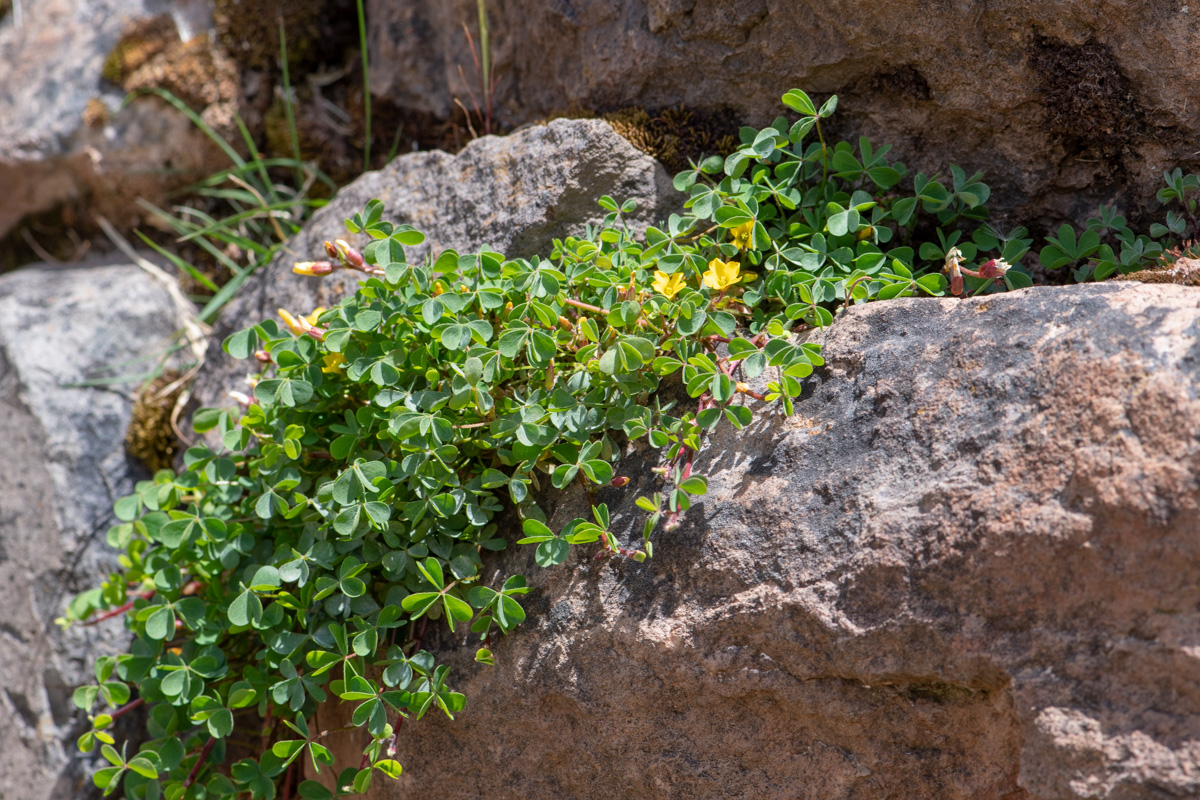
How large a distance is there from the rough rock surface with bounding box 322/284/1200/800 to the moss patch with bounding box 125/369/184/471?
1.74 m

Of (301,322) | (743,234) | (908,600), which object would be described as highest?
(743,234)

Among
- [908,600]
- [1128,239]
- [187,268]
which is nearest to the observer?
[908,600]

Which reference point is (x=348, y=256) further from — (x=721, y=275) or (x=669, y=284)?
(x=721, y=275)

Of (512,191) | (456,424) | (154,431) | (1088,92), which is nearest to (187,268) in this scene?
(154,431)

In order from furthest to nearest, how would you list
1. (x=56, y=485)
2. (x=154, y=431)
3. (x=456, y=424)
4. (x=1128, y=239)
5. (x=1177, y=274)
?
(x=154, y=431), (x=56, y=485), (x=1128, y=239), (x=456, y=424), (x=1177, y=274)

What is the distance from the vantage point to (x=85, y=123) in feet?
12.9

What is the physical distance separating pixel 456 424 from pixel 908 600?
1.17 meters

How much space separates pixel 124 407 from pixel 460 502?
2052mm

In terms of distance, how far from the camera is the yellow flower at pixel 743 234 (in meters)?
2.32

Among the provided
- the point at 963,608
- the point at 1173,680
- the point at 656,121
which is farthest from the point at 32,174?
the point at 1173,680

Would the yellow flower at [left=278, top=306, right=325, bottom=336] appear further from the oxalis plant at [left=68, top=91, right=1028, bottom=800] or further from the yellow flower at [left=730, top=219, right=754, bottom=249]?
the yellow flower at [left=730, top=219, right=754, bottom=249]

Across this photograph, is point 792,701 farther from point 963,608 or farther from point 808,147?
point 808,147

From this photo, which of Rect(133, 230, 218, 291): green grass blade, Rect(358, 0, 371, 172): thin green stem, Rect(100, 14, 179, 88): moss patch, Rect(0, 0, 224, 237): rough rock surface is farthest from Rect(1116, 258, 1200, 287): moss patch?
Rect(100, 14, 179, 88): moss patch

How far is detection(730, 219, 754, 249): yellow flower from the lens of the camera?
232cm
